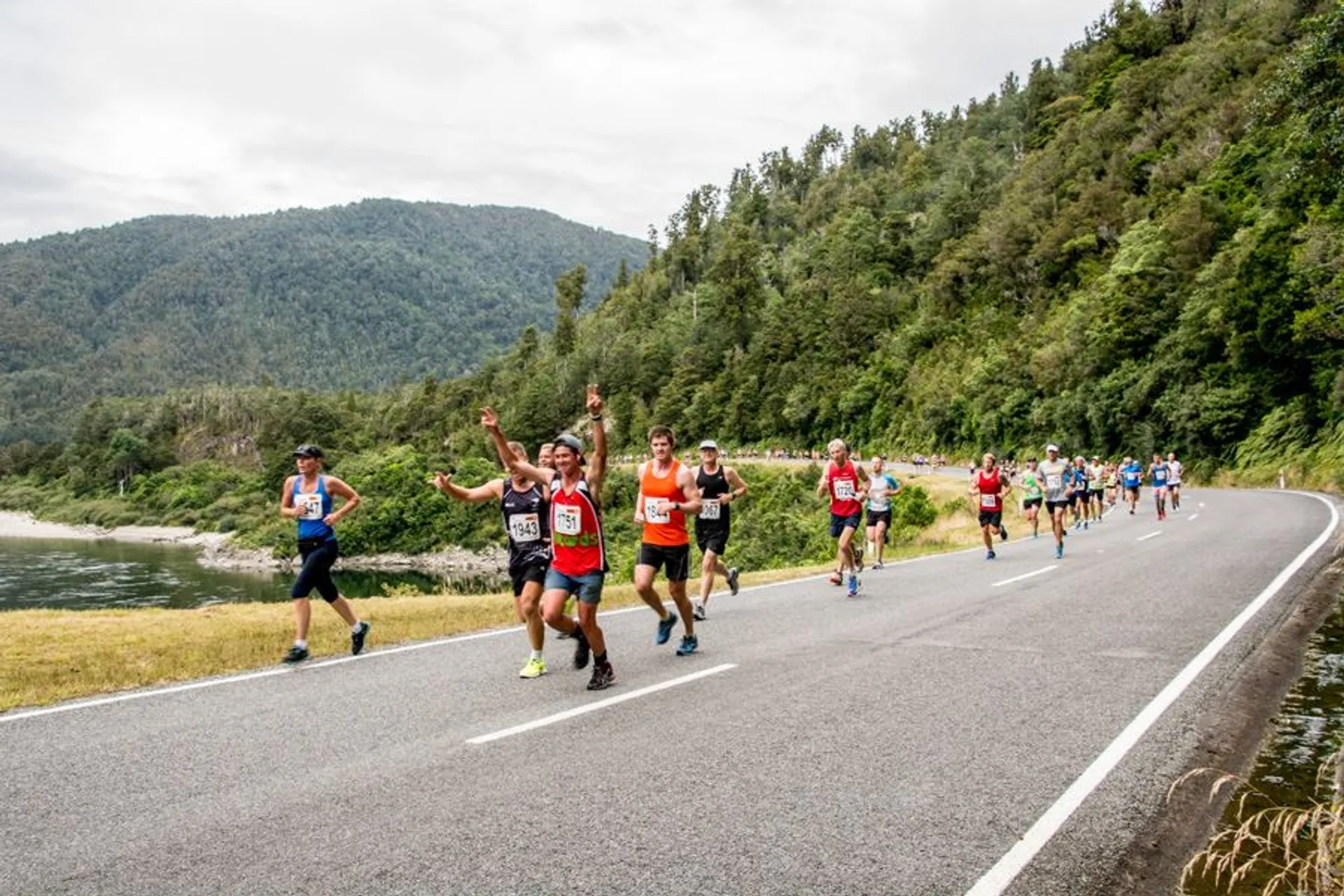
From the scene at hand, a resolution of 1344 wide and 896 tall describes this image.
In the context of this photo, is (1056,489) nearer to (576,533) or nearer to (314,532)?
(576,533)

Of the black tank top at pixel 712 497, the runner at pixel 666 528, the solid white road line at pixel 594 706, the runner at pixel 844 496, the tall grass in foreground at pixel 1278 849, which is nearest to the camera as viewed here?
the tall grass in foreground at pixel 1278 849

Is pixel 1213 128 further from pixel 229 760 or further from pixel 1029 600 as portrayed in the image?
pixel 229 760

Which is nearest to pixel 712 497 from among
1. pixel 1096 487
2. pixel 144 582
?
pixel 1096 487

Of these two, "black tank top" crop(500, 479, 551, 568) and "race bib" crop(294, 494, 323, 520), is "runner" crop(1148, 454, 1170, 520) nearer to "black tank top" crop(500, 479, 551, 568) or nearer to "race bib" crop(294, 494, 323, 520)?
"black tank top" crop(500, 479, 551, 568)

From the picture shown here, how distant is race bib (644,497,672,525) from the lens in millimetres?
9188

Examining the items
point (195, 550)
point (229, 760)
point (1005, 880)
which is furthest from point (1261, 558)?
point (195, 550)

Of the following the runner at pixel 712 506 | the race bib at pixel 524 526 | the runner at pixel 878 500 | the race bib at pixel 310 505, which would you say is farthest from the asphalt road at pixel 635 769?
the runner at pixel 878 500

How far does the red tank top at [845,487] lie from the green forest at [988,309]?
13.3m

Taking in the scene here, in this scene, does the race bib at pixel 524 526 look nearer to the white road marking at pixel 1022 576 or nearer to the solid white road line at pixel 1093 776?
the solid white road line at pixel 1093 776

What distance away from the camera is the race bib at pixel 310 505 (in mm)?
9344

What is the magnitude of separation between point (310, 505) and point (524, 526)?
99.0 inches

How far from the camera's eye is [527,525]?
838 cm

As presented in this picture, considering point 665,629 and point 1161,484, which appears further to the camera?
point 1161,484

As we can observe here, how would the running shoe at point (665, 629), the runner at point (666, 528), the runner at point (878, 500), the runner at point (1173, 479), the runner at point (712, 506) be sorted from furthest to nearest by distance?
the runner at point (1173, 479), the runner at point (878, 500), the runner at point (712, 506), the running shoe at point (665, 629), the runner at point (666, 528)
